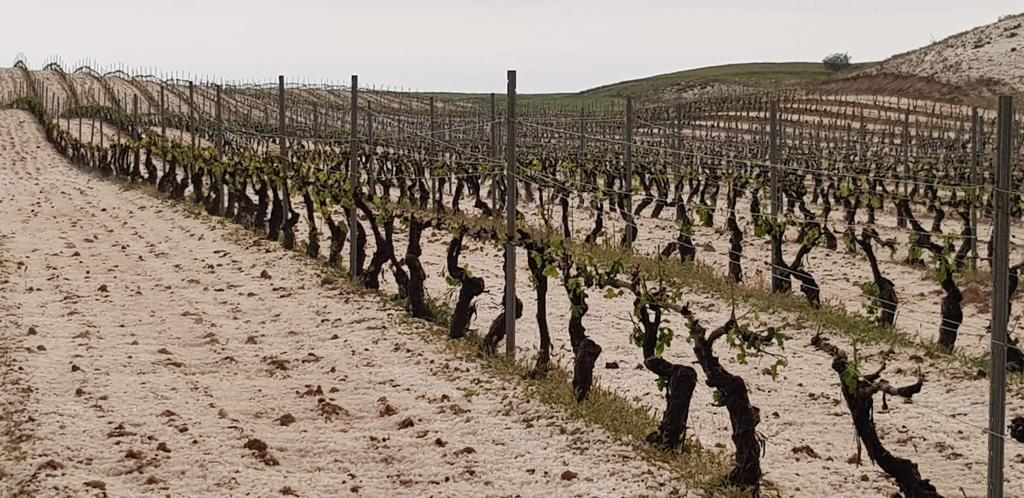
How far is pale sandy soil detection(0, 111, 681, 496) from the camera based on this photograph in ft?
20.1

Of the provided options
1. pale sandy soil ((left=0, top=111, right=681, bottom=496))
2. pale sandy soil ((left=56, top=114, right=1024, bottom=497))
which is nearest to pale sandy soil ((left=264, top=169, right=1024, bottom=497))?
pale sandy soil ((left=56, top=114, right=1024, bottom=497))

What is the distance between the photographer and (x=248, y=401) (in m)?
7.76

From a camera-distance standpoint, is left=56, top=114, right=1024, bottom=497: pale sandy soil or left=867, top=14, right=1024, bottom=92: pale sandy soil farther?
left=867, top=14, right=1024, bottom=92: pale sandy soil

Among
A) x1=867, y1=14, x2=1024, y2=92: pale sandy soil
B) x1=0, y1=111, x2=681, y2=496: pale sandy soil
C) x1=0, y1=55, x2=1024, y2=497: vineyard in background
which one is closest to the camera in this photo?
x1=0, y1=111, x2=681, y2=496: pale sandy soil

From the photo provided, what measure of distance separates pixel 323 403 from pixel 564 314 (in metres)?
3.51

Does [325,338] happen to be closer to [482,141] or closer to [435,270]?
[435,270]

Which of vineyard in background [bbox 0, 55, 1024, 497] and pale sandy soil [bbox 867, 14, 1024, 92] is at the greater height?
pale sandy soil [bbox 867, 14, 1024, 92]

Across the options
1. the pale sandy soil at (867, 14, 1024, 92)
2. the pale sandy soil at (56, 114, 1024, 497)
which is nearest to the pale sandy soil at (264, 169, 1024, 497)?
the pale sandy soil at (56, 114, 1024, 497)

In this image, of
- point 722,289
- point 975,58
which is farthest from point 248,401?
point 975,58

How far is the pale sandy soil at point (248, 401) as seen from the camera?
20.1ft

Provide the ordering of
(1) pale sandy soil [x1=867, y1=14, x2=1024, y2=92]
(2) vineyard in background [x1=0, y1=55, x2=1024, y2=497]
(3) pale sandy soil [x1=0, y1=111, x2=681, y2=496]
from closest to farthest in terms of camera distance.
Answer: (3) pale sandy soil [x1=0, y1=111, x2=681, y2=496] → (2) vineyard in background [x1=0, y1=55, x2=1024, y2=497] → (1) pale sandy soil [x1=867, y1=14, x2=1024, y2=92]

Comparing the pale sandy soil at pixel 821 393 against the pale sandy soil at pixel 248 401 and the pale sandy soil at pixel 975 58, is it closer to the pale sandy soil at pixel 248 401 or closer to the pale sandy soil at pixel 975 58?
the pale sandy soil at pixel 248 401

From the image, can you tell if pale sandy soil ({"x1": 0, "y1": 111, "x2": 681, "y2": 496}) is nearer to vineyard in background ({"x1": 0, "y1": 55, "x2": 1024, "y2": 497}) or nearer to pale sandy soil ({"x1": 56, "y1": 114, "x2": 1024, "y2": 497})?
vineyard in background ({"x1": 0, "y1": 55, "x2": 1024, "y2": 497})

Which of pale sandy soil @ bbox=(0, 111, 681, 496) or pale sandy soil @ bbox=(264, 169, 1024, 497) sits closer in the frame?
pale sandy soil @ bbox=(0, 111, 681, 496)
